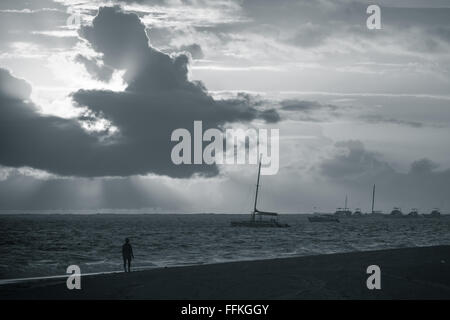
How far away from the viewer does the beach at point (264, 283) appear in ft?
82.6

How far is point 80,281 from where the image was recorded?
31094mm

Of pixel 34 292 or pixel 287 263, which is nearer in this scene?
pixel 34 292

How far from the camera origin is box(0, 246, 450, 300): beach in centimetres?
2519

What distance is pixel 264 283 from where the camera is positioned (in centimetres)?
2889
